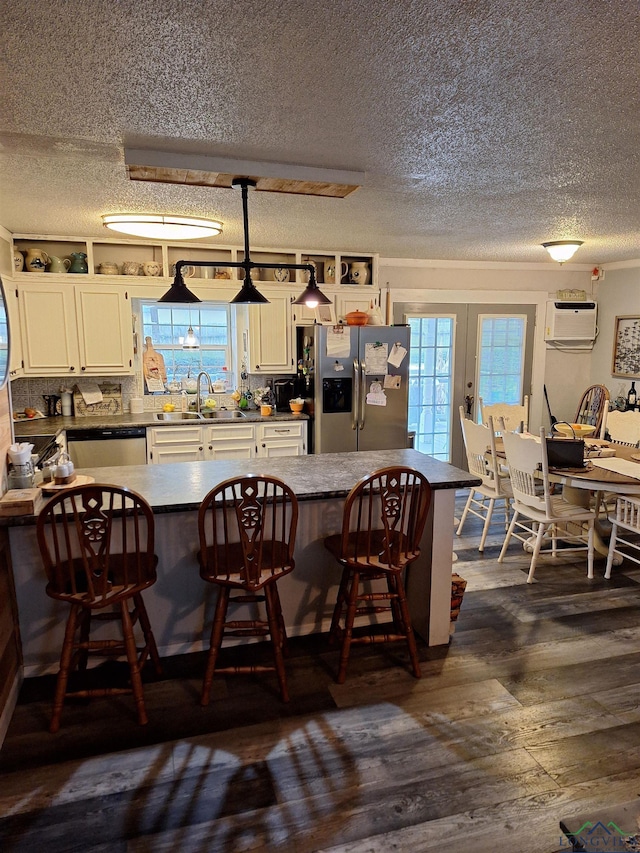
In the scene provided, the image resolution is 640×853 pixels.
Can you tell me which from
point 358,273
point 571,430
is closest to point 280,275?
point 358,273

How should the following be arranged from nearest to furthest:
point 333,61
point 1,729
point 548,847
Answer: point 333,61, point 548,847, point 1,729

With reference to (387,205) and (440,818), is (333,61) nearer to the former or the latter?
(387,205)

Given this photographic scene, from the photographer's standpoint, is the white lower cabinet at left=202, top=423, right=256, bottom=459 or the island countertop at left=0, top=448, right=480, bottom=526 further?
the white lower cabinet at left=202, top=423, right=256, bottom=459

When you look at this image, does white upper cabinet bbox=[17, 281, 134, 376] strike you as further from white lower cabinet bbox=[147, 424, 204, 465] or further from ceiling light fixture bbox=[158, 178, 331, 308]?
ceiling light fixture bbox=[158, 178, 331, 308]

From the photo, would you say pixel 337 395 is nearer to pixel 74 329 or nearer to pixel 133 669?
pixel 74 329

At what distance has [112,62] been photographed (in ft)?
5.03

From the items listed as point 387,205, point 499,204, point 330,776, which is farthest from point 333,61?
point 330,776

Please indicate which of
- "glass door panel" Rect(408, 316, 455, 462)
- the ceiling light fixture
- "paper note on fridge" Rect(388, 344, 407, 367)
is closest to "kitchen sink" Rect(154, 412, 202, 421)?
"paper note on fridge" Rect(388, 344, 407, 367)

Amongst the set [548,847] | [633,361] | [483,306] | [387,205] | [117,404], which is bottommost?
[548,847]

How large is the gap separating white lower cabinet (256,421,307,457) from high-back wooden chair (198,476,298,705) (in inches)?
85.0

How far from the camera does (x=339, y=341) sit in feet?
15.1

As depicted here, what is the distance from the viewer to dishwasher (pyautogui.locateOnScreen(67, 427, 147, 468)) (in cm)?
422

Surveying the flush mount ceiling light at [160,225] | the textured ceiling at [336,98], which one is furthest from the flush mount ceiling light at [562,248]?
the flush mount ceiling light at [160,225]

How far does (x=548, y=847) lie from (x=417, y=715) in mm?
666
